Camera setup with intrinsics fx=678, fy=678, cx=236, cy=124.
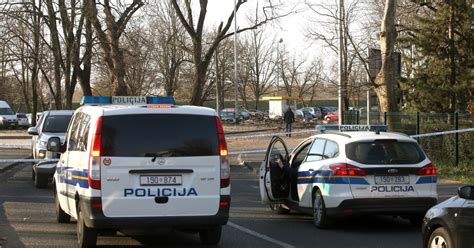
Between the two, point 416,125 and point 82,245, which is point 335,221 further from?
point 416,125

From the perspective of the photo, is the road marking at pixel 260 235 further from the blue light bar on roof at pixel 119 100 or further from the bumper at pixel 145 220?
the blue light bar on roof at pixel 119 100

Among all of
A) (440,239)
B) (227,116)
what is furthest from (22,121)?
(440,239)

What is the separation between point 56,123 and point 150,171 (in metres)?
10.9

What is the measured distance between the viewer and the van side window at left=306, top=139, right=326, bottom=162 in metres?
11.0

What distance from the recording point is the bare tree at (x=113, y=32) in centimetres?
2773

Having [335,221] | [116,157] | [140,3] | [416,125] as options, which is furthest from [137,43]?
[116,157]

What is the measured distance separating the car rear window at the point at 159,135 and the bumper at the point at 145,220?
0.66 meters

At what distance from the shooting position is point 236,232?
10.2m

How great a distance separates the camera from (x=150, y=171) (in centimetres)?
813

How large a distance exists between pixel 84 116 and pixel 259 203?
5.68 meters

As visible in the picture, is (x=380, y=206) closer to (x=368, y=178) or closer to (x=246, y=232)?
(x=368, y=178)

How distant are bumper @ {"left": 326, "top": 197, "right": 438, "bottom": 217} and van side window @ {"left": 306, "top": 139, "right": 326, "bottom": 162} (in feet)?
3.65

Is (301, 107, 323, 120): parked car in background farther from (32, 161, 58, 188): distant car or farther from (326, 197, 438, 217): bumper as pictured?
(326, 197, 438, 217): bumper

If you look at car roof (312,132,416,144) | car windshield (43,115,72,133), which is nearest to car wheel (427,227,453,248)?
car roof (312,132,416,144)
